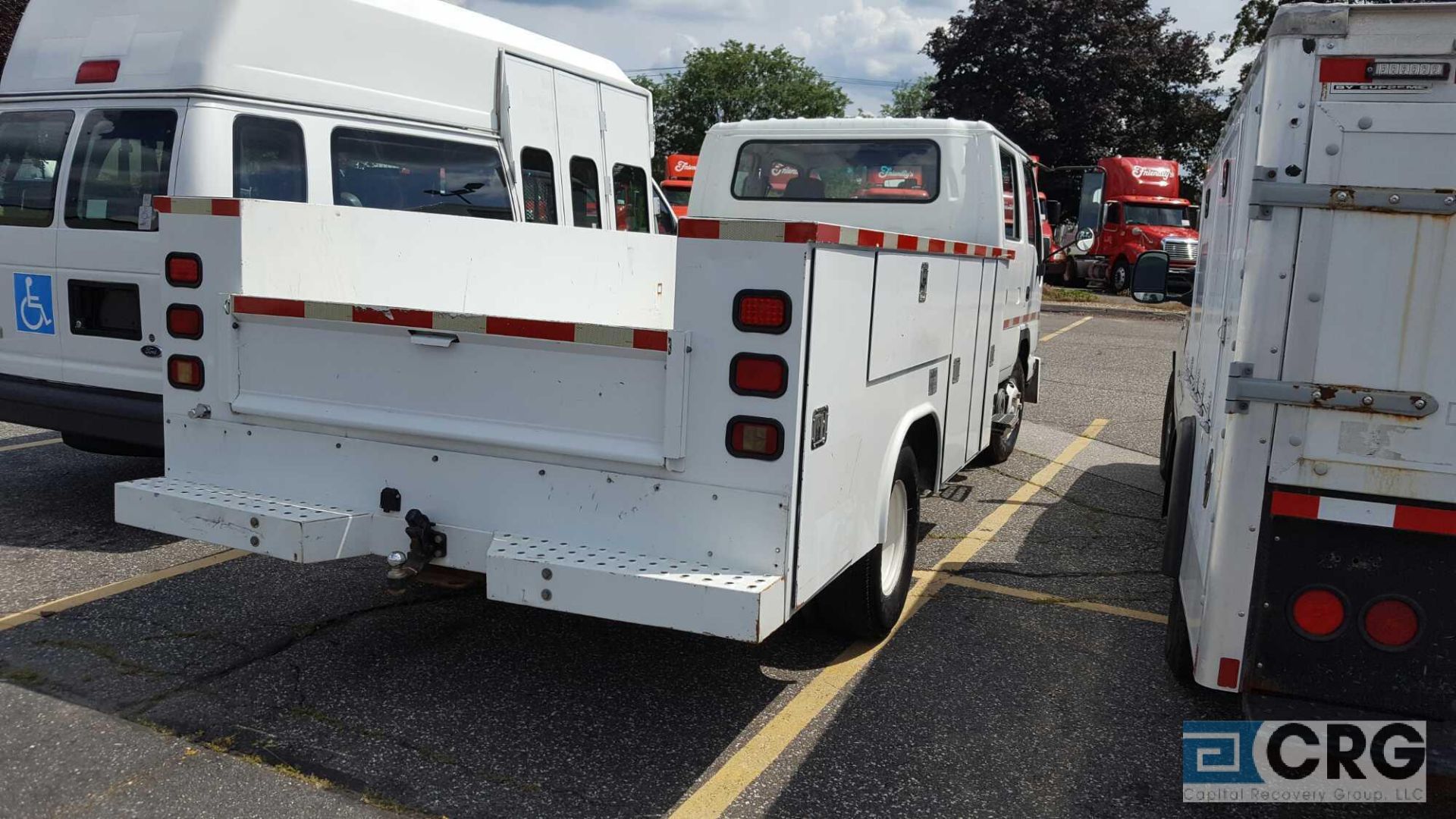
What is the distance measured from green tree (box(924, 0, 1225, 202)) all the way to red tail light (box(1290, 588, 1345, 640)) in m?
36.5

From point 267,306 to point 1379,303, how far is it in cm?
354

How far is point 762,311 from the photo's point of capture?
3.32 metres

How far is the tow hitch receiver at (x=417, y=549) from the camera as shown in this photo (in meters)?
3.82

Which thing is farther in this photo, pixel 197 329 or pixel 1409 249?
pixel 197 329

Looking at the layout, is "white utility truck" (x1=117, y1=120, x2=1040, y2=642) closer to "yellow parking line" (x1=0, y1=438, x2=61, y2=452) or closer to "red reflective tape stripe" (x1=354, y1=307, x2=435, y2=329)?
"red reflective tape stripe" (x1=354, y1=307, x2=435, y2=329)

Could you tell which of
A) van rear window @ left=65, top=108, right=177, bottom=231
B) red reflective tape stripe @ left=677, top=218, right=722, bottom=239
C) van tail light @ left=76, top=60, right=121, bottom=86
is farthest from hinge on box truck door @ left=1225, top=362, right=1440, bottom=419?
van tail light @ left=76, top=60, right=121, bottom=86

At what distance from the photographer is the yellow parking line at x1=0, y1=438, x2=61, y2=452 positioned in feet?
25.0

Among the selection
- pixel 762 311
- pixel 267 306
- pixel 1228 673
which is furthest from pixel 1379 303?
pixel 267 306

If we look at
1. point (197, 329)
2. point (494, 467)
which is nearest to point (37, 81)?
point (197, 329)

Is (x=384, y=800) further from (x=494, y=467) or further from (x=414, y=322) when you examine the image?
(x=414, y=322)

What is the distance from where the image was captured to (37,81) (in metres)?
6.37

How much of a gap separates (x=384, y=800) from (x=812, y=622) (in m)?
1.92

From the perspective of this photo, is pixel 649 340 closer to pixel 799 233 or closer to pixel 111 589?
pixel 799 233

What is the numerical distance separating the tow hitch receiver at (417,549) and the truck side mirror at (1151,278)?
4.11 m
